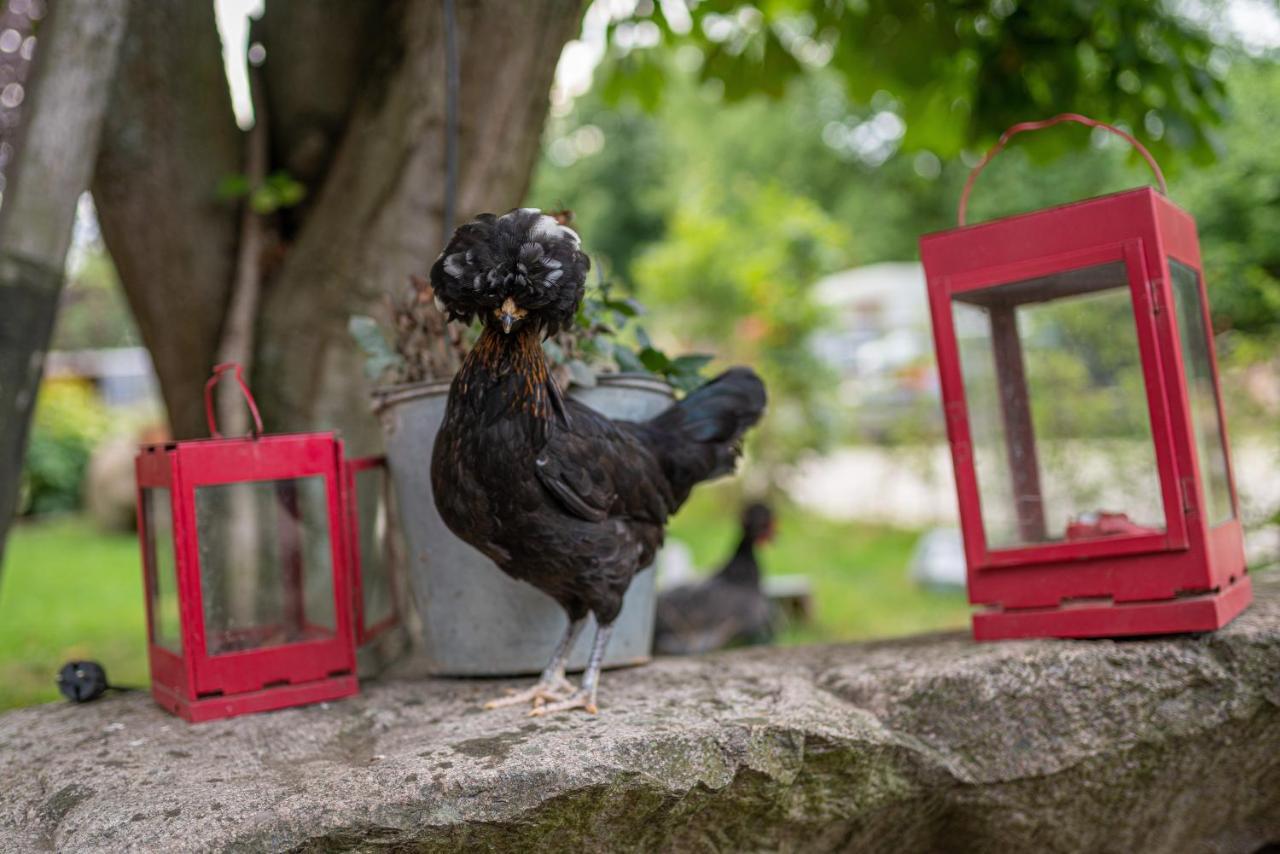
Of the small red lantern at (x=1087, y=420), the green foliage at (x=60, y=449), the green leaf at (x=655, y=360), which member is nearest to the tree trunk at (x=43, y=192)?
the green leaf at (x=655, y=360)

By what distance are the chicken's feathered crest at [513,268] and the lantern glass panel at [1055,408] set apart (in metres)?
1.04

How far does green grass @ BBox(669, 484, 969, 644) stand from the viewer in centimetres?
→ 617

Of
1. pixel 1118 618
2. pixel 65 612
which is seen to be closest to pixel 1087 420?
pixel 1118 618

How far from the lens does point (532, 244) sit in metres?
1.91

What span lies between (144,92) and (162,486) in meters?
1.49

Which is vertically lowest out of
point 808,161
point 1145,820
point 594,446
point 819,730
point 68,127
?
point 1145,820

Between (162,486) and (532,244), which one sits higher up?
(532,244)

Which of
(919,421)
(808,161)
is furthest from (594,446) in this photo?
(808,161)

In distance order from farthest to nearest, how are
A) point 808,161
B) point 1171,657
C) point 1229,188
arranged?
point 808,161 → point 1229,188 → point 1171,657

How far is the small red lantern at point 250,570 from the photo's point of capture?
2230 mm

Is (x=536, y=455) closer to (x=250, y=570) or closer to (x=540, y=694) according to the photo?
(x=540, y=694)

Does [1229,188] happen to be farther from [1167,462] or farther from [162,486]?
[162,486]

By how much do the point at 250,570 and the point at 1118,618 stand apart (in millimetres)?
1949

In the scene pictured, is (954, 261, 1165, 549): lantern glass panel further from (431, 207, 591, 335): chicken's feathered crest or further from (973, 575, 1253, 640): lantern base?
(431, 207, 591, 335): chicken's feathered crest
